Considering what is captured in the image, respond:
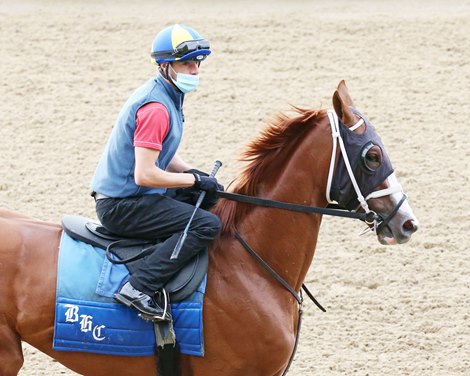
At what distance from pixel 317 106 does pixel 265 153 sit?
5.88 m

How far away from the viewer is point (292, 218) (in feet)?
18.9

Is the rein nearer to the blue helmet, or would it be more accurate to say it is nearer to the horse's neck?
the horse's neck

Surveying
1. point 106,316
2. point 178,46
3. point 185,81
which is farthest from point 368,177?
point 106,316

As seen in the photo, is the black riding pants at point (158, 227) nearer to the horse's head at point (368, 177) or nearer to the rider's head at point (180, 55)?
the rider's head at point (180, 55)

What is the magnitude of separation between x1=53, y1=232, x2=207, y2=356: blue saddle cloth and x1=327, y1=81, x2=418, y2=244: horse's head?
0.99m

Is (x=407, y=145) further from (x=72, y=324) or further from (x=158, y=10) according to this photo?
(x=72, y=324)

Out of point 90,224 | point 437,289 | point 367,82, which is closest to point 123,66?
point 367,82

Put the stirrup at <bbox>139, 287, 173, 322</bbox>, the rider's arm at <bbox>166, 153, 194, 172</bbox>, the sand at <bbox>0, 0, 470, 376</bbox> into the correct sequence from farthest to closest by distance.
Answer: the sand at <bbox>0, 0, 470, 376</bbox> < the rider's arm at <bbox>166, 153, 194, 172</bbox> < the stirrup at <bbox>139, 287, 173, 322</bbox>

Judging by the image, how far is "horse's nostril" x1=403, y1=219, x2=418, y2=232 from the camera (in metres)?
5.57

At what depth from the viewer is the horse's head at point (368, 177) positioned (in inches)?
219

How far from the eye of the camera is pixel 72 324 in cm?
566

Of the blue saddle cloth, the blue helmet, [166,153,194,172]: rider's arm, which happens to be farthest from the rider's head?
the blue saddle cloth

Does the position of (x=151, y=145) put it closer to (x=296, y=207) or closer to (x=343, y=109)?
(x=296, y=207)

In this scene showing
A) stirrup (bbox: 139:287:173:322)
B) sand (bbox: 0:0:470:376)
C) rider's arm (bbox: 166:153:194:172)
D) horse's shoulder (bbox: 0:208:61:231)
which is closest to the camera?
stirrup (bbox: 139:287:173:322)
